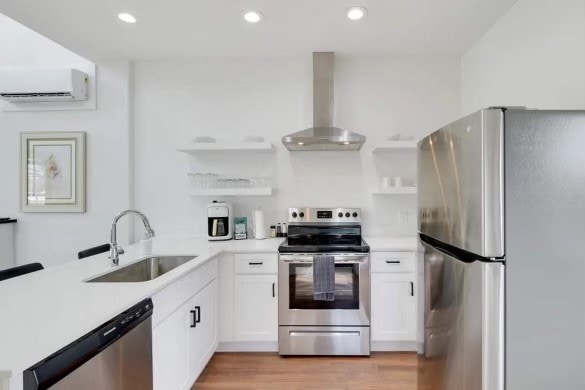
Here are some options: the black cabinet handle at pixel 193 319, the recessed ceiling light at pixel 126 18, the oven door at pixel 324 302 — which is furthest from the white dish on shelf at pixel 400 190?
the recessed ceiling light at pixel 126 18

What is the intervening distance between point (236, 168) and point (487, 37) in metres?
2.46

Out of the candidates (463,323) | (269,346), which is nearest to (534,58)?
(463,323)

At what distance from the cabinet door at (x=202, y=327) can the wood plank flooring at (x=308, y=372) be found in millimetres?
195

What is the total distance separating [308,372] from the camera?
2.35m

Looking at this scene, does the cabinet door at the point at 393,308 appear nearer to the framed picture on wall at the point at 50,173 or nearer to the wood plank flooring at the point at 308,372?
the wood plank flooring at the point at 308,372

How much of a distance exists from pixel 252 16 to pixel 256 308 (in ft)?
7.39

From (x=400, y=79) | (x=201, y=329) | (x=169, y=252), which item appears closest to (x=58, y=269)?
(x=169, y=252)

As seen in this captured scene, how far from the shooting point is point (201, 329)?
7.12 feet

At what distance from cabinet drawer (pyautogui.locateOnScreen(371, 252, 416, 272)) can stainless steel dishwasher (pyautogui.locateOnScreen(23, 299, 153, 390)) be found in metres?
1.73

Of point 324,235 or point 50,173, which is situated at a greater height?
point 50,173

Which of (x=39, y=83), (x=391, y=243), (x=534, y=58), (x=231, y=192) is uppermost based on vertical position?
(x=39, y=83)

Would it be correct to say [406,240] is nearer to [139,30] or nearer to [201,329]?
[201,329]

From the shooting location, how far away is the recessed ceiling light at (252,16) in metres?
2.33

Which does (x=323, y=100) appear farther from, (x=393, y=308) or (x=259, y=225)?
(x=393, y=308)
